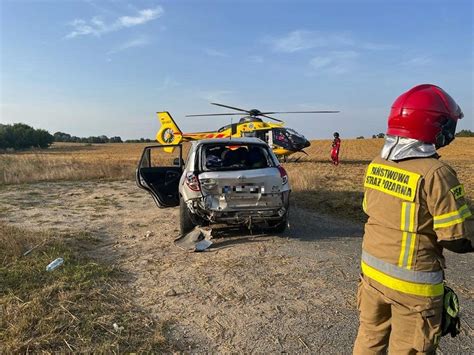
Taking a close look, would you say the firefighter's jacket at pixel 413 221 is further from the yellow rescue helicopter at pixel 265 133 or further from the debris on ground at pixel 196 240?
the yellow rescue helicopter at pixel 265 133

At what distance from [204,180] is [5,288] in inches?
121

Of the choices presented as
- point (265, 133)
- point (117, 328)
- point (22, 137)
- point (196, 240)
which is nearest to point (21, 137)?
point (22, 137)

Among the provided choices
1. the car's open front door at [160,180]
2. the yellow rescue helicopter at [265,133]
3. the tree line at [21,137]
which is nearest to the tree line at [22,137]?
the tree line at [21,137]

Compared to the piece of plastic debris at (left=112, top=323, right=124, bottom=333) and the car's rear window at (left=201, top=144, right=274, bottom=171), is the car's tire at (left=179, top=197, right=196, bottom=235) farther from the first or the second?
the piece of plastic debris at (left=112, top=323, right=124, bottom=333)

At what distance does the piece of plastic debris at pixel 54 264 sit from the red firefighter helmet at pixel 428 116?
454cm

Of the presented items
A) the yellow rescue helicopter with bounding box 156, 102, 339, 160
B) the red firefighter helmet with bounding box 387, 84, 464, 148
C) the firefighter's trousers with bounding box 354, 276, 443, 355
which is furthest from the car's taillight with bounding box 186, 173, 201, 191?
the yellow rescue helicopter with bounding box 156, 102, 339, 160

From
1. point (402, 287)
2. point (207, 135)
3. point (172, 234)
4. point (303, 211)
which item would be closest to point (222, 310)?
point (402, 287)

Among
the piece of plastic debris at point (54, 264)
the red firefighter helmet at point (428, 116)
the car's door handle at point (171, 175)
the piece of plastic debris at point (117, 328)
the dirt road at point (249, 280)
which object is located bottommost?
the dirt road at point (249, 280)

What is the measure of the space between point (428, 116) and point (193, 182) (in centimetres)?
472

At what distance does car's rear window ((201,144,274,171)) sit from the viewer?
709 centimetres

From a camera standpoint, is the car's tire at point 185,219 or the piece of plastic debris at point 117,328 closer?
the piece of plastic debris at point 117,328

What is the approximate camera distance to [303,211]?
31.8ft

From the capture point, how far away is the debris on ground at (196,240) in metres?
6.37

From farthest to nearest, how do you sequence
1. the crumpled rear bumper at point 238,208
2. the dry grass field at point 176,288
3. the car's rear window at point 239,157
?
the car's rear window at point 239,157, the crumpled rear bumper at point 238,208, the dry grass field at point 176,288
